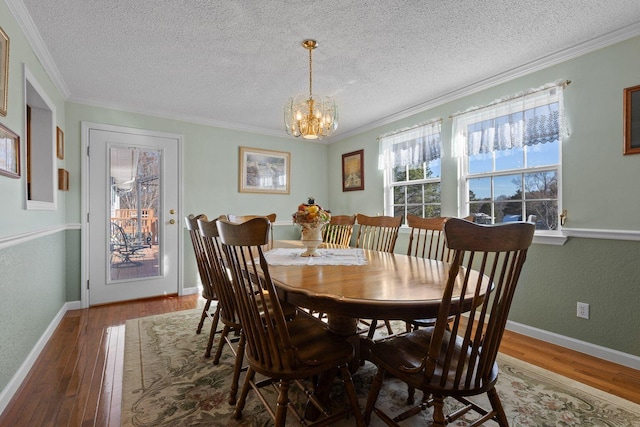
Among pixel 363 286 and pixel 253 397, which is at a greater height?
pixel 363 286

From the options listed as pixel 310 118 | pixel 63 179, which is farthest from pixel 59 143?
pixel 310 118

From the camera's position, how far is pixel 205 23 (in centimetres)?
207

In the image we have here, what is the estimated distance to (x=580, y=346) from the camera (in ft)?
7.72

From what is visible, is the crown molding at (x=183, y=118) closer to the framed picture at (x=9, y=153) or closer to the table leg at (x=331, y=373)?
the framed picture at (x=9, y=153)

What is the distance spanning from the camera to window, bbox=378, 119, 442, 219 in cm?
353

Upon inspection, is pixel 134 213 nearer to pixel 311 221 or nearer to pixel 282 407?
pixel 311 221

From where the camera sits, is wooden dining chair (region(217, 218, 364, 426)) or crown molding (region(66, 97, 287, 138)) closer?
wooden dining chair (region(217, 218, 364, 426))

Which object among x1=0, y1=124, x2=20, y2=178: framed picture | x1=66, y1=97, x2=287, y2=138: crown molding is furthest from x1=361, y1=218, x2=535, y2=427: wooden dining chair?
x1=66, y1=97, x2=287, y2=138: crown molding

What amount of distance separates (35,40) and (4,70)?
0.65 m

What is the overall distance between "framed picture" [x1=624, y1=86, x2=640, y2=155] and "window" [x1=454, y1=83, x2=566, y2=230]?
1.22 feet

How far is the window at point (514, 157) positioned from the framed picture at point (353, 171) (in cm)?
151

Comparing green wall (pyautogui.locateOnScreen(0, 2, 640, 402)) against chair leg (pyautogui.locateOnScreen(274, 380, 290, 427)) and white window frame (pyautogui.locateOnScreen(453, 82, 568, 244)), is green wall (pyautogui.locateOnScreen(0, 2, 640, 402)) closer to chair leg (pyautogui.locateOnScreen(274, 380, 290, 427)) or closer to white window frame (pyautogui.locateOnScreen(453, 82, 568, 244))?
white window frame (pyautogui.locateOnScreen(453, 82, 568, 244))

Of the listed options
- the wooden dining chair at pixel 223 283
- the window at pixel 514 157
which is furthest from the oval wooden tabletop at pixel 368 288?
the window at pixel 514 157

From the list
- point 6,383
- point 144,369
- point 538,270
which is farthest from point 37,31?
point 538,270
